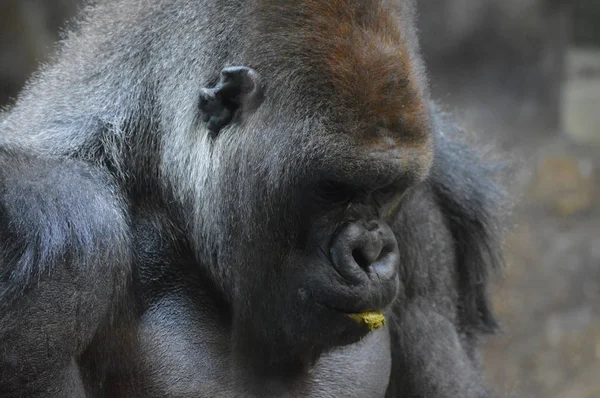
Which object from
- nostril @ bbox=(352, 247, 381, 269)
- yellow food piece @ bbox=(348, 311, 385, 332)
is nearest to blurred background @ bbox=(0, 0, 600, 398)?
yellow food piece @ bbox=(348, 311, 385, 332)

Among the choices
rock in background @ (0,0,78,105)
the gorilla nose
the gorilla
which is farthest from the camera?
rock in background @ (0,0,78,105)

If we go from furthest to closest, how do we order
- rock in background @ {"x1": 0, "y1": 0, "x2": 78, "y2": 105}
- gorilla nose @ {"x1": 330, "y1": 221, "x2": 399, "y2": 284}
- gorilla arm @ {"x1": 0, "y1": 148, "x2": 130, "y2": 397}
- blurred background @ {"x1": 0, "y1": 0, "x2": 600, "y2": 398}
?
1. blurred background @ {"x1": 0, "y1": 0, "x2": 600, "y2": 398}
2. rock in background @ {"x1": 0, "y1": 0, "x2": 78, "y2": 105}
3. gorilla nose @ {"x1": 330, "y1": 221, "x2": 399, "y2": 284}
4. gorilla arm @ {"x1": 0, "y1": 148, "x2": 130, "y2": 397}

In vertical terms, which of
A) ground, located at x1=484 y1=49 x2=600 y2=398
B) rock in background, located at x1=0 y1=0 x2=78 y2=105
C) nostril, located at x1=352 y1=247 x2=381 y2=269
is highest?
nostril, located at x1=352 y1=247 x2=381 y2=269

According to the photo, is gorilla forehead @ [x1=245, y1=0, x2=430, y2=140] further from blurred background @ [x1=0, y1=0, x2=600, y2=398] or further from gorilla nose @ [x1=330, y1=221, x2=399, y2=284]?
blurred background @ [x1=0, y1=0, x2=600, y2=398]

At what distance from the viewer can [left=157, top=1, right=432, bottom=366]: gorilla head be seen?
3.09 meters

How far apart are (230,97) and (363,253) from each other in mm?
696

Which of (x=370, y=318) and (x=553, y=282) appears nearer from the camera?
(x=370, y=318)

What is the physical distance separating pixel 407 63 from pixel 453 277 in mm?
1388

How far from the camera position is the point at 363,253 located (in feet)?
10.2

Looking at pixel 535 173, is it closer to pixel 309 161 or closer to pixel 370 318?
pixel 370 318

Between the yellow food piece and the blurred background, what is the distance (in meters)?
3.84

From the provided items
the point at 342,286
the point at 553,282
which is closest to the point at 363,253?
the point at 342,286

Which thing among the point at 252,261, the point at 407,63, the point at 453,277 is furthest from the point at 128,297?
the point at 453,277

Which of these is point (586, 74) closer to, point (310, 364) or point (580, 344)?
point (580, 344)
